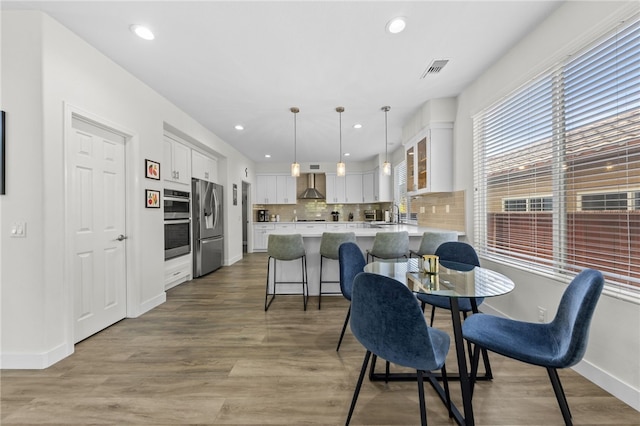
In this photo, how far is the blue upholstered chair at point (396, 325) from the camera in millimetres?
1138

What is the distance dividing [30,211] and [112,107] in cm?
124

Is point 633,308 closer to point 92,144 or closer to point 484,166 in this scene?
point 484,166

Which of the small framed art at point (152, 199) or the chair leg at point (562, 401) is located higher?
the small framed art at point (152, 199)

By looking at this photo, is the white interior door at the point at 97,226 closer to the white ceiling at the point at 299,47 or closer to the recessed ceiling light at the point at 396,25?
the white ceiling at the point at 299,47

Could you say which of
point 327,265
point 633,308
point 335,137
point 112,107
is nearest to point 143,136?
point 112,107

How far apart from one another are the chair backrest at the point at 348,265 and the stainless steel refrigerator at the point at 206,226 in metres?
3.29

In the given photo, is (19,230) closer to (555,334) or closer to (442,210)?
(555,334)

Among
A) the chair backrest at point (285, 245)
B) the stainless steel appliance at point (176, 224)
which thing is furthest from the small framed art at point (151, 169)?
the chair backrest at point (285, 245)

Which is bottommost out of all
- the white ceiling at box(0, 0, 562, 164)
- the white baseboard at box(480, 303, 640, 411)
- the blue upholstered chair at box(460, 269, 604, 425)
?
the white baseboard at box(480, 303, 640, 411)

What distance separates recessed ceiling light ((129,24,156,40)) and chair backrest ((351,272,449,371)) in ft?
8.59

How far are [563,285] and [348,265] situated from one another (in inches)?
64.7

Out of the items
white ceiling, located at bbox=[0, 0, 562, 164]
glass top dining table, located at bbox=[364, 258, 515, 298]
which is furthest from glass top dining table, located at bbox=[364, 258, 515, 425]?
white ceiling, located at bbox=[0, 0, 562, 164]

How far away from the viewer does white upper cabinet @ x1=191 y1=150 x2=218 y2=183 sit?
4.60m

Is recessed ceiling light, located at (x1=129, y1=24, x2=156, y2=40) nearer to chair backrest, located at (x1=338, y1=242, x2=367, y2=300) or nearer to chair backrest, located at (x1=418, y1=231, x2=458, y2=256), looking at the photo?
chair backrest, located at (x1=338, y1=242, x2=367, y2=300)
